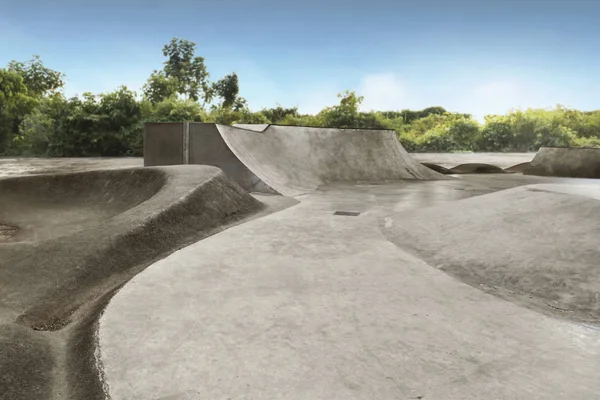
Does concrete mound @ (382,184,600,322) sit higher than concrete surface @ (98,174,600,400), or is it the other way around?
concrete mound @ (382,184,600,322)

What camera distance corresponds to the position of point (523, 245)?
3.76 m

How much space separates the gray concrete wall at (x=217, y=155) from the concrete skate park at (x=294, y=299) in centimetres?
232

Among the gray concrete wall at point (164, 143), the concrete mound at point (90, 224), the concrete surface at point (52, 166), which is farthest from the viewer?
the concrete surface at point (52, 166)

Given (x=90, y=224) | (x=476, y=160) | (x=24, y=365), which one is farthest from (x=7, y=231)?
(x=476, y=160)

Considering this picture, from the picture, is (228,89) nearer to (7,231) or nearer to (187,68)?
(187,68)

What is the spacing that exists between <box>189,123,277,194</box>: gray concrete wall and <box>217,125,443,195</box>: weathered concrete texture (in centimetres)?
16

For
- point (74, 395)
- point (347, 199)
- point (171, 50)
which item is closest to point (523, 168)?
point (347, 199)

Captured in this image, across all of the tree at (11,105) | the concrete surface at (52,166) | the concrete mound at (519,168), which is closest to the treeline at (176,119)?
the tree at (11,105)

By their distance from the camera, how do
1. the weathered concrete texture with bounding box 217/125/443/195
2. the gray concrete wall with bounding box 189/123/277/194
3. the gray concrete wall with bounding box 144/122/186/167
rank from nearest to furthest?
the gray concrete wall with bounding box 189/123/277/194 < the gray concrete wall with bounding box 144/122/186/167 < the weathered concrete texture with bounding box 217/125/443/195

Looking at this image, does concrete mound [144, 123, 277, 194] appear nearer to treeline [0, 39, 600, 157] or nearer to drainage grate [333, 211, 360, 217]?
drainage grate [333, 211, 360, 217]

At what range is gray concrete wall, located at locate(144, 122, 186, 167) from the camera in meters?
9.34

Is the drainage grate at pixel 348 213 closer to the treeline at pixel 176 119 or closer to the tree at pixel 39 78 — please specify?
the treeline at pixel 176 119

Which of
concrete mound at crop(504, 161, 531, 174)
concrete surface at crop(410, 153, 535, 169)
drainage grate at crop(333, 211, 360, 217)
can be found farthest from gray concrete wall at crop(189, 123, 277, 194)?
concrete mound at crop(504, 161, 531, 174)

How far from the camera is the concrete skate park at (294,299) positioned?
6.65 feet
